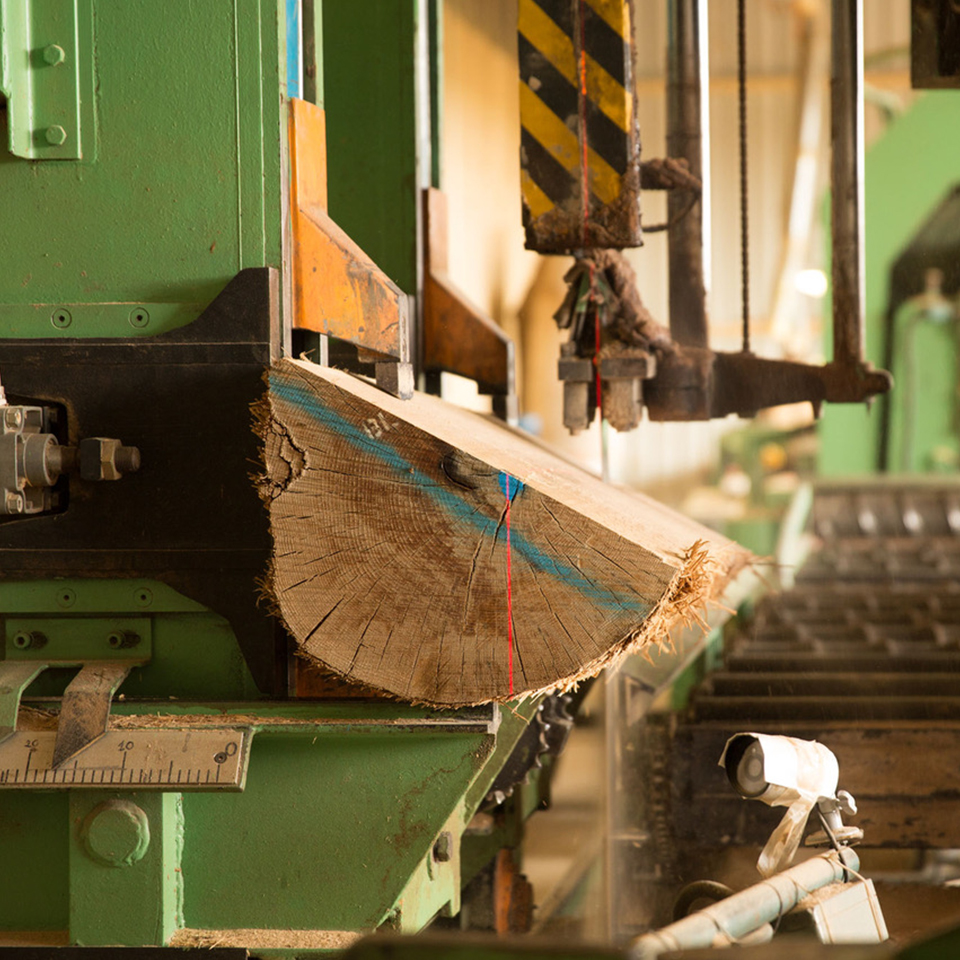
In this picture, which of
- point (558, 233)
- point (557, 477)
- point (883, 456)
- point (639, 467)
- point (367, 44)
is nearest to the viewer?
point (557, 477)

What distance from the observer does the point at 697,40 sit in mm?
3094

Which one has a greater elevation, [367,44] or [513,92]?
[513,92]

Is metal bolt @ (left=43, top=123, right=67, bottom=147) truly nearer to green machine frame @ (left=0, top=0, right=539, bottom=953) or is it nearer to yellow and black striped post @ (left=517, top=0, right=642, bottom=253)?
green machine frame @ (left=0, top=0, right=539, bottom=953)

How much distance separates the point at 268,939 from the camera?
5.95ft

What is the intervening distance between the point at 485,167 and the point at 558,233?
15.6ft

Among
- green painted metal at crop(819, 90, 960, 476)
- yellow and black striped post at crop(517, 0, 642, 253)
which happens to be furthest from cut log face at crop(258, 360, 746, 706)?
green painted metal at crop(819, 90, 960, 476)

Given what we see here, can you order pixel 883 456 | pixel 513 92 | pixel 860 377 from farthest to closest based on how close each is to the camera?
pixel 513 92
pixel 883 456
pixel 860 377

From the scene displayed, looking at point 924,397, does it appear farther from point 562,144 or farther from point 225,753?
point 225,753

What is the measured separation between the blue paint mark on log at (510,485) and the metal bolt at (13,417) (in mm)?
706

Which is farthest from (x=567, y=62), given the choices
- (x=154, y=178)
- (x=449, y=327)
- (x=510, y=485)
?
(x=510, y=485)

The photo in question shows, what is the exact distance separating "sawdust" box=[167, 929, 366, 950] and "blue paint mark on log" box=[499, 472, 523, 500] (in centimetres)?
72

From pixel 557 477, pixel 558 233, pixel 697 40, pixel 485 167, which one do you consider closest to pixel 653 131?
pixel 485 167

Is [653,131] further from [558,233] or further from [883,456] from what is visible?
[558,233]

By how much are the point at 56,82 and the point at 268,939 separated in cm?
133
